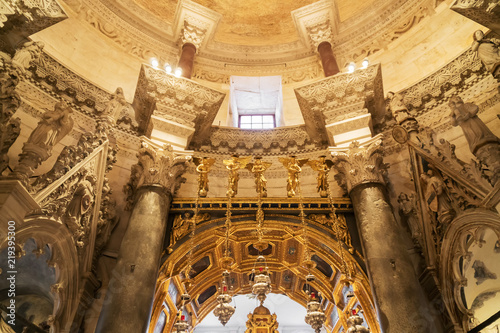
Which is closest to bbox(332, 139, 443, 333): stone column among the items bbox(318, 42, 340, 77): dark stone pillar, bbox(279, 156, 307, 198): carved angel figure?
bbox(279, 156, 307, 198): carved angel figure

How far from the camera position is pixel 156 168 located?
783 cm

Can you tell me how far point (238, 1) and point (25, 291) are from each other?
13.5 metres

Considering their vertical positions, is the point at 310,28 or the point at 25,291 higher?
the point at 310,28

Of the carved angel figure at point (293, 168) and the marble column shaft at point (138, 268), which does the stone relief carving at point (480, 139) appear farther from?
the marble column shaft at point (138, 268)

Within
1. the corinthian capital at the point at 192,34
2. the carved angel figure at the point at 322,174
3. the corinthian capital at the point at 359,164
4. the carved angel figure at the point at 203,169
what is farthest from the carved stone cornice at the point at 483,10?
the corinthian capital at the point at 192,34

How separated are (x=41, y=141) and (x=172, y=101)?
404 centimetres

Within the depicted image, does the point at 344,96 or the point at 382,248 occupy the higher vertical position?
the point at 344,96

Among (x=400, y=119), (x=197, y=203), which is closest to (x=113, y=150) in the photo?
(x=197, y=203)

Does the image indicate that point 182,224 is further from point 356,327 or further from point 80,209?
point 356,327

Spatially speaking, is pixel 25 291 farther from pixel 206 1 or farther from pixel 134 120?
pixel 206 1

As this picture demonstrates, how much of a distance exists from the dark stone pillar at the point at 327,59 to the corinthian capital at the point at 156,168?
6.22 meters

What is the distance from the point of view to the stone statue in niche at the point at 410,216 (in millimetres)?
7114

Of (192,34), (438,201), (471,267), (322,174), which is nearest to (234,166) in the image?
(322,174)

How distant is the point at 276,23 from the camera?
1580 cm
